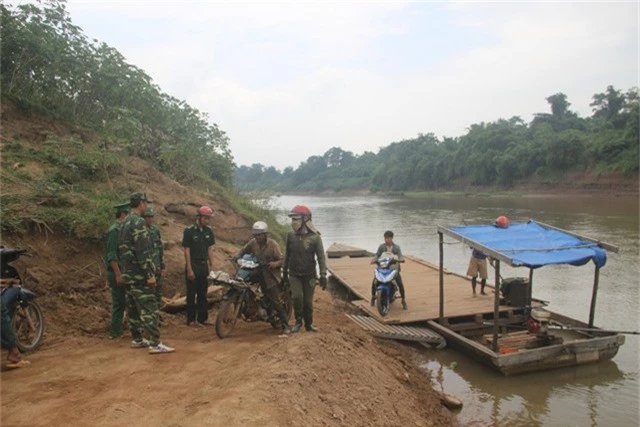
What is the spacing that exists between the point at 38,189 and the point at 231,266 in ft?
10.8

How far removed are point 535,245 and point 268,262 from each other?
4038 millimetres

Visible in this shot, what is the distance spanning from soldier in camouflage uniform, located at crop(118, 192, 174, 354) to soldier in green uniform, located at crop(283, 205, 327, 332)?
159cm

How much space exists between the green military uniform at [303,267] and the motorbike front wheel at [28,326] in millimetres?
2717

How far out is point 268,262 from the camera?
6.04 meters

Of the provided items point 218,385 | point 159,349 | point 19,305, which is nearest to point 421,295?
point 159,349

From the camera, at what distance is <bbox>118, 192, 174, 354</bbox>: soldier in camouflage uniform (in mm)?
4988

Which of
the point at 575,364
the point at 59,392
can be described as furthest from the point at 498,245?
the point at 59,392

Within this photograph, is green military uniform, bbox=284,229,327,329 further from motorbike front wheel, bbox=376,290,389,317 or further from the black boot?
motorbike front wheel, bbox=376,290,389,317

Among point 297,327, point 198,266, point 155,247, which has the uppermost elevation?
point 155,247

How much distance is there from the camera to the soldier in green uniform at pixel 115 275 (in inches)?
211

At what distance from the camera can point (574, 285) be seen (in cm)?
1293

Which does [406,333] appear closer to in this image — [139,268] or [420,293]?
[420,293]

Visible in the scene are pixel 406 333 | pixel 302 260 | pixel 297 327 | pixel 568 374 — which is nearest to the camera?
pixel 302 260

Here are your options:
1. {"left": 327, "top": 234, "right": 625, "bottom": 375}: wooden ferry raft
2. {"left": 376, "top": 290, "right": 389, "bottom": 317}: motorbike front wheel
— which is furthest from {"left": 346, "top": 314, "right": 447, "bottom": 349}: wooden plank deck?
{"left": 376, "top": 290, "right": 389, "bottom": 317}: motorbike front wheel
